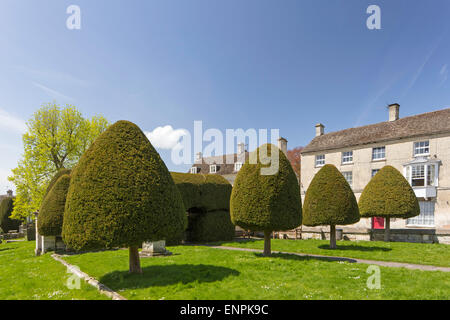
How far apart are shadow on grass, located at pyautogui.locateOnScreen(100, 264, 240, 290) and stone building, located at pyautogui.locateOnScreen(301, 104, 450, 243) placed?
689 inches

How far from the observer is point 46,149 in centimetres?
2812

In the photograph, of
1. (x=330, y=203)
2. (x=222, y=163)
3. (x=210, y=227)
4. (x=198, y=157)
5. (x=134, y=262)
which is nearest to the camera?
(x=134, y=262)

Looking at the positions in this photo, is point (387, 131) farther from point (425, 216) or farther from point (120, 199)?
point (120, 199)

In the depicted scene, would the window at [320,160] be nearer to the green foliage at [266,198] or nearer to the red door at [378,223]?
the red door at [378,223]

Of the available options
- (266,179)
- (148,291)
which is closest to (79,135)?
(266,179)

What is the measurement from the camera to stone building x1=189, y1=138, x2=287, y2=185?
155 feet

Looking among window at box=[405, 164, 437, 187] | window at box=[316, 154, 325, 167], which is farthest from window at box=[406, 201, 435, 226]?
window at box=[316, 154, 325, 167]

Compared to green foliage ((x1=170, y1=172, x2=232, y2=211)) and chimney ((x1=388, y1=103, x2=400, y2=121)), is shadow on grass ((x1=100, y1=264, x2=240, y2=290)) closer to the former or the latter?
green foliage ((x1=170, y1=172, x2=232, y2=211))

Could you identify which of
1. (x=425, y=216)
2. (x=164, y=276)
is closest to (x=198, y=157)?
(x=425, y=216)

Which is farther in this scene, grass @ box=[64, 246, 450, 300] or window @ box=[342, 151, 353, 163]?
window @ box=[342, 151, 353, 163]

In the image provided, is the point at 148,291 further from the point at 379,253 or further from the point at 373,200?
the point at 373,200

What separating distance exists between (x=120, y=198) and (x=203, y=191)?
509 inches
